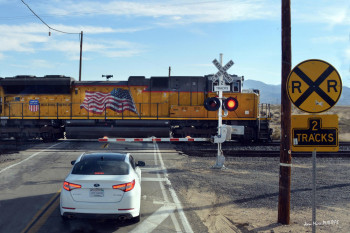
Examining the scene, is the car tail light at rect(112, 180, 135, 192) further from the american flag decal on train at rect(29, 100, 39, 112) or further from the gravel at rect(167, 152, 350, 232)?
the american flag decal on train at rect(29, 100, 39, 112)

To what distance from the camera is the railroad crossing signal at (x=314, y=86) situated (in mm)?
5410

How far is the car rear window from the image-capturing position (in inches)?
278

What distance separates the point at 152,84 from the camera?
72.5 feet

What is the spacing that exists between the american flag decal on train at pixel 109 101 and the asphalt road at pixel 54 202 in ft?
23.0

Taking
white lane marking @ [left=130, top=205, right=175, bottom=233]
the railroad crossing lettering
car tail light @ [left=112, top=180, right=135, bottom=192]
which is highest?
the railroad crossing lettering

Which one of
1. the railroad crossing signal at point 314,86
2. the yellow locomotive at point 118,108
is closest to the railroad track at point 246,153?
the yellow locomotive at point 118,108

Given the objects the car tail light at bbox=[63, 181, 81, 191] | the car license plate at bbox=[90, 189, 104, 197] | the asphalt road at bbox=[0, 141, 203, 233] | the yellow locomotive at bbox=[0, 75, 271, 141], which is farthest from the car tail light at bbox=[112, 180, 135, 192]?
the yellow locomotive at bbox=[0, 75, 271, 141]

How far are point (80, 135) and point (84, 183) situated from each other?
15870mm

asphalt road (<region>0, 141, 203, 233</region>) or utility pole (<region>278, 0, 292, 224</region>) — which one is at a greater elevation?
utility pole (<region>278, 0, 292, 224</region>)

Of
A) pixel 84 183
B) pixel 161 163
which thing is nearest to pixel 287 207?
pixel 84 183

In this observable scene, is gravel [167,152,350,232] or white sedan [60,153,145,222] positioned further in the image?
gravel [167,152,350,232]

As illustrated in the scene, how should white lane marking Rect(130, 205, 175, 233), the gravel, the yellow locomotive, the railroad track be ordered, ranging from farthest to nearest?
1. the yellow locomotive
2. the railroad track
3. the gravel
4. white lane marking Rect(130, 205, 175, 233)

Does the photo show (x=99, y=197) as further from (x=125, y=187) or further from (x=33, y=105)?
(x=33, y=105)

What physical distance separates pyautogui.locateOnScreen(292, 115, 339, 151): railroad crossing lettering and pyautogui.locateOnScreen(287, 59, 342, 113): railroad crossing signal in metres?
0.44
